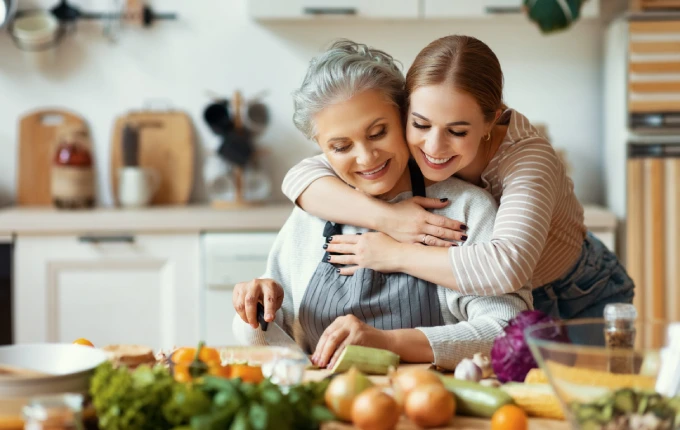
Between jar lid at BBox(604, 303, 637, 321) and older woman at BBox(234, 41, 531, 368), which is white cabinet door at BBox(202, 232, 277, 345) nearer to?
older woman at BBox(234, 41, 531, 368)

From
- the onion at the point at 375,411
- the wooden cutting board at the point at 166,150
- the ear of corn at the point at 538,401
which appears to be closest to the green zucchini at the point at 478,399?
the ear of corn at the point at 538,401

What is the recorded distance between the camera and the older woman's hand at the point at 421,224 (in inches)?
57.2

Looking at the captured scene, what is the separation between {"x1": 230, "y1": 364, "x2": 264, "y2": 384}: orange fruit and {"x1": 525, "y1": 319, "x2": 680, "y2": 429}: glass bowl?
12.3 inches

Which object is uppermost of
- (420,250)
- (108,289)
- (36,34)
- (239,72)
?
(36,34)

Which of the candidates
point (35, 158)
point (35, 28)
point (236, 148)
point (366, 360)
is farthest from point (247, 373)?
point (35, 28)

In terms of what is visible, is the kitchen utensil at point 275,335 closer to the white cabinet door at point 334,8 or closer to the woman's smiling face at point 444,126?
the woman's smiling face at point 444,126

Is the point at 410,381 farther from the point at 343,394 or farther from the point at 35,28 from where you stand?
the point at 35,28

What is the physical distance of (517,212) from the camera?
4.42 feet

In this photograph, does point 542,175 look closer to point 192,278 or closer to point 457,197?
point 457,197

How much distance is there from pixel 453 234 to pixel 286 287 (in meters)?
0.35

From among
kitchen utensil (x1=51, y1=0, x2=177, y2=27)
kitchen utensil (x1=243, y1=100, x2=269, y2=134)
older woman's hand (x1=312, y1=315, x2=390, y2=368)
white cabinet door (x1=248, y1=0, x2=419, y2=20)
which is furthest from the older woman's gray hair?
kitchen utensil (x1=51, y1=0, x2=177, y2=27)

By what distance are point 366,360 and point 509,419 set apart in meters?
0.31

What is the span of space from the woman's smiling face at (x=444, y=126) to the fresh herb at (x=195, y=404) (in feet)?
2.03

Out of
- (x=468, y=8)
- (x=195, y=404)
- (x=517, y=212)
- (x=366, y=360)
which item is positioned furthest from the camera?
(x=468, y=8)
